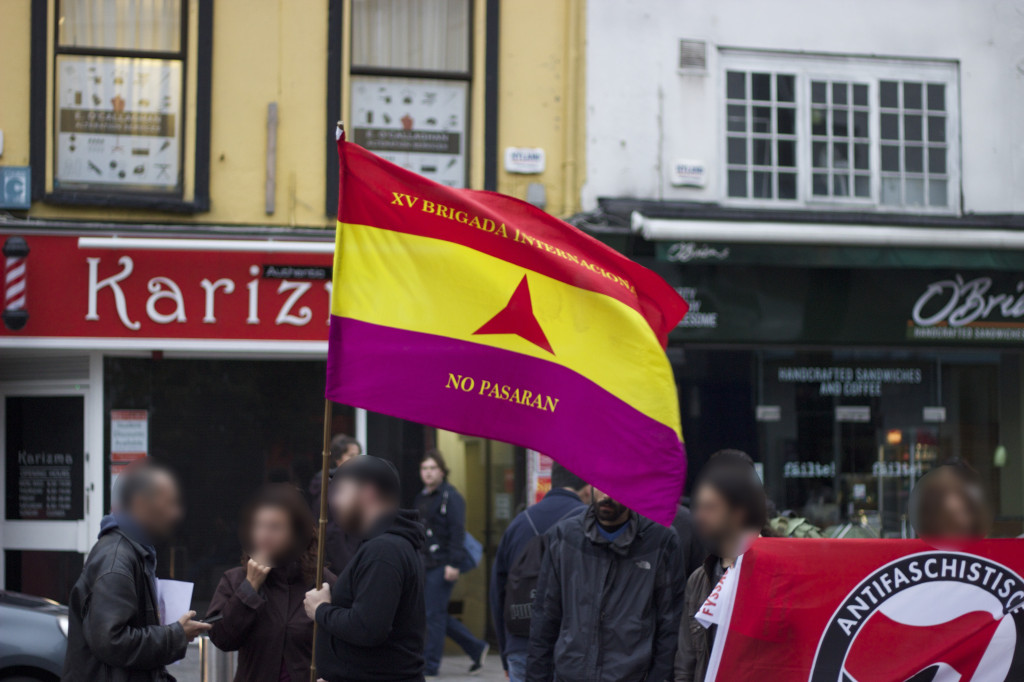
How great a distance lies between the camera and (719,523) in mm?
4621

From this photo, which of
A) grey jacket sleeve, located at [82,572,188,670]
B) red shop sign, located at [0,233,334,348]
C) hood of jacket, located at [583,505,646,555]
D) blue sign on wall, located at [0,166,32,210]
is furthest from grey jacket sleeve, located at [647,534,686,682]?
blue sign on wall, located at [0,166,32,210]

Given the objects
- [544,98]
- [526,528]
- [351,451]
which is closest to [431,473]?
[351,451]

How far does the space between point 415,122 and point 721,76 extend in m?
3.04

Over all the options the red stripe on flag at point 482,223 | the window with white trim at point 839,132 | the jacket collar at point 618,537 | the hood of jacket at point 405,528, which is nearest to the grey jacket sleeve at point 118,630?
the hood of jacket at point 405,528

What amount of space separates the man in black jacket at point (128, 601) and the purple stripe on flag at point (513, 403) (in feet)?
2.81

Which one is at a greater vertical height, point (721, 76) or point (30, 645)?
point (721, 76)

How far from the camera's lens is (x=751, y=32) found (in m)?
11.2

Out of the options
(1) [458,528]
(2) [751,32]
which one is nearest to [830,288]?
(2) [751,32]

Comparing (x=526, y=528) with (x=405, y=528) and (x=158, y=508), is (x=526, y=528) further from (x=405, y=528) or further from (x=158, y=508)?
(x=158, y=508)

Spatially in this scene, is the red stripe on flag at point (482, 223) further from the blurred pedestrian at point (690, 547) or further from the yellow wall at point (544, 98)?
the yellow wall at point (544, 98)

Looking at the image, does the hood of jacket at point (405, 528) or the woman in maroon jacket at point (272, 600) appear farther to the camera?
the woman in maroon jacket at point (272, 600)

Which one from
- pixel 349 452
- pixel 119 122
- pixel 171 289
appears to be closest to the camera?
pixel 349 452

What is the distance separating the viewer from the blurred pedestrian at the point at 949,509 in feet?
14.4

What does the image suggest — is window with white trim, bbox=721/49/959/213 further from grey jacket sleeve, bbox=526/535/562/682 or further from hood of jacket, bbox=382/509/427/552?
hood of jacket, bbox=382/509/427/552
